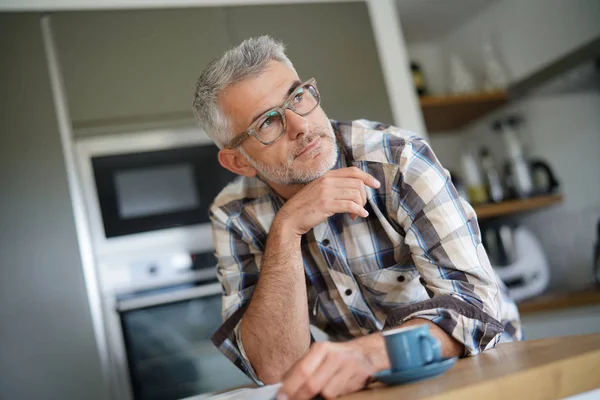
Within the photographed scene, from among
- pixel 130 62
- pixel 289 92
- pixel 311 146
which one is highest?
pixel 130 62

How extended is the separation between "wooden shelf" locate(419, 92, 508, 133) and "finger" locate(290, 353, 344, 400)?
1974mm

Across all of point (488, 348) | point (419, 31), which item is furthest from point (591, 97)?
point (488, 348)

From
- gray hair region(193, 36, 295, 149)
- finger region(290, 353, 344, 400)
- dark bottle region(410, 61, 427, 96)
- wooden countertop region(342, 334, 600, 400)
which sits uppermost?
dark bottle region(410, 61, 427, 96)

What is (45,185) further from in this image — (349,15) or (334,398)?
(334,398)

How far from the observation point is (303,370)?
23.4 inches

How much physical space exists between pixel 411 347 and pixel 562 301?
1586 millimetres

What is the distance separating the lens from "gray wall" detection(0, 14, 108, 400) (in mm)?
1750

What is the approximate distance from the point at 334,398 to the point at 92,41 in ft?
5.81

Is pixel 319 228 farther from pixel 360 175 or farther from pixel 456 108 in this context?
pixel 456 108

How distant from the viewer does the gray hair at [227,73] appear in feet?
3.51

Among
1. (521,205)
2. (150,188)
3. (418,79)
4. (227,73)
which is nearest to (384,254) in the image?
(227,73)

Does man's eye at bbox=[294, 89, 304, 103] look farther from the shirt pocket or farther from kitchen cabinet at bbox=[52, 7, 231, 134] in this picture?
kitchen cabinet at bbox=[52, 7, 231, 134]

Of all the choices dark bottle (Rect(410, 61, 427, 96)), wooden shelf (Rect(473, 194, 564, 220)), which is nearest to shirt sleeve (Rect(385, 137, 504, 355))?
wooden shelf (Rect(473, 194, 564, 220))

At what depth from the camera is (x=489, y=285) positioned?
0.86 metres
